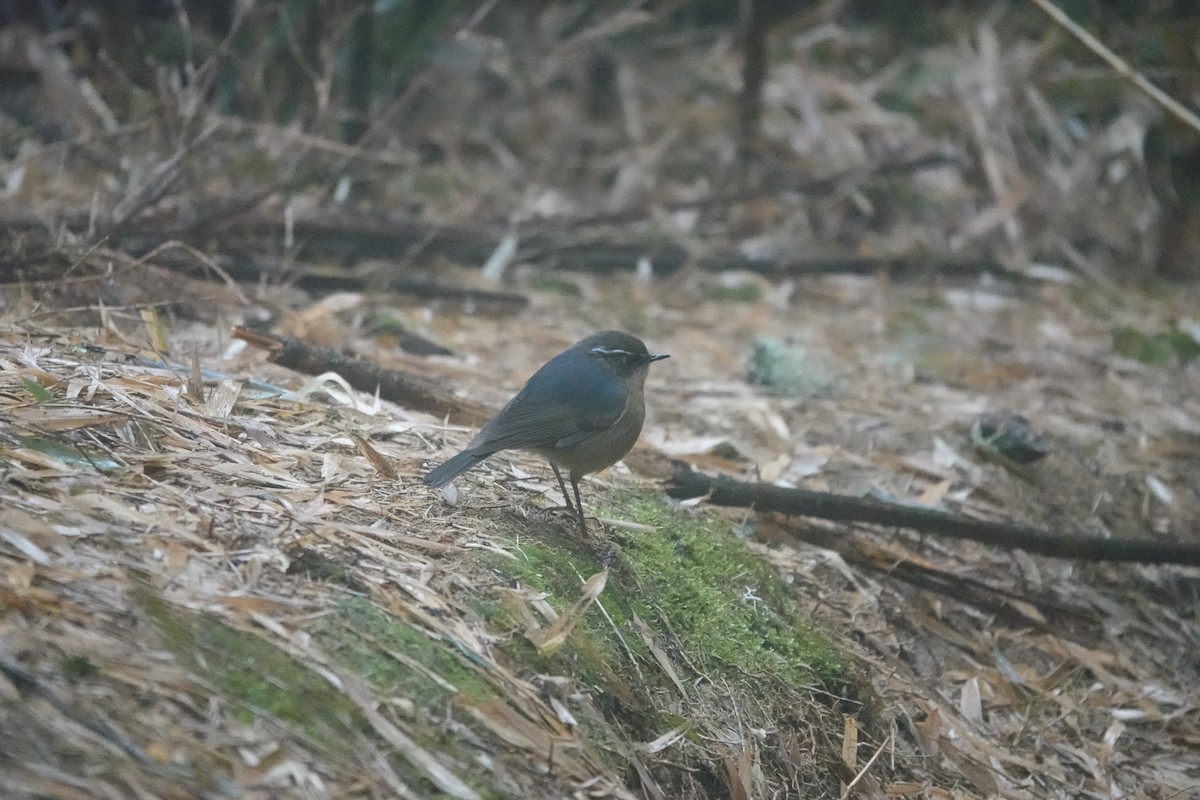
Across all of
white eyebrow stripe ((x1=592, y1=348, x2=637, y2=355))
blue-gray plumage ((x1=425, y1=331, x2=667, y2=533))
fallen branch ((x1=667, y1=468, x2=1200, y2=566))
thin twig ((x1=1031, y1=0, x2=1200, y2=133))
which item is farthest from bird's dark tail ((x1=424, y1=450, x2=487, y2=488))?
thin twig ((x1=1031, y1=0, x2=1200, y2=133))

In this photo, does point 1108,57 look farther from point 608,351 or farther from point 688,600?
point 688,600

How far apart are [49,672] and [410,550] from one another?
1.05 metres

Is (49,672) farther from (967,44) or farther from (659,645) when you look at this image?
(967,44)

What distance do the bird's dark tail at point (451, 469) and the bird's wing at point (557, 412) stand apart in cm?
4

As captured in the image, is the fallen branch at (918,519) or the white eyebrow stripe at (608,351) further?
the fallen branch at (918,519)

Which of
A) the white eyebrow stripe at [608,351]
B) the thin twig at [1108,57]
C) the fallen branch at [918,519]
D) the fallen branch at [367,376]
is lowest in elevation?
the fallen branch at [918,519]

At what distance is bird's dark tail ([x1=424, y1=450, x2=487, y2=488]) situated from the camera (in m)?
3.54

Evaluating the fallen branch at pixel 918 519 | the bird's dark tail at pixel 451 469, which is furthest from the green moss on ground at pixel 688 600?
the bird's dark tail at pixel 451 469

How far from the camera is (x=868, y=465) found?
17.4ft

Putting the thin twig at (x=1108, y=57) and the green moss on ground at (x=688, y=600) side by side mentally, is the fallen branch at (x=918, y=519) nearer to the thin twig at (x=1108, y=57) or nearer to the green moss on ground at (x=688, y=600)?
the green moss on ground at (x=688, y=600)

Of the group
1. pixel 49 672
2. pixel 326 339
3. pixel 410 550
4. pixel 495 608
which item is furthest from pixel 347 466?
pixel 326 339

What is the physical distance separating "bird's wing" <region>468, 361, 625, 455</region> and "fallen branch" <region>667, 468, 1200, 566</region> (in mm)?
607

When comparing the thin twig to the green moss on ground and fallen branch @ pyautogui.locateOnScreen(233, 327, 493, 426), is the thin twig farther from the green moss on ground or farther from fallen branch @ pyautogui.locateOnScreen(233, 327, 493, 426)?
fallen branch @ pyautogui.locateOnScreen(233, 327, 493, 426)

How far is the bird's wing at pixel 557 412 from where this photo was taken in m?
3.81
